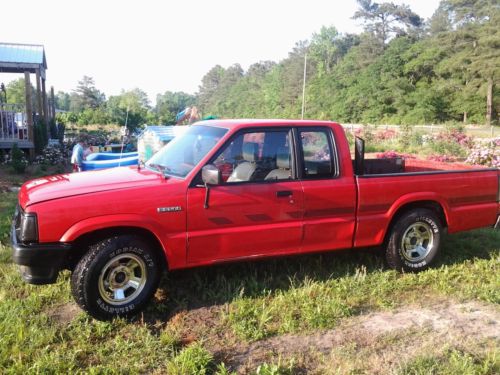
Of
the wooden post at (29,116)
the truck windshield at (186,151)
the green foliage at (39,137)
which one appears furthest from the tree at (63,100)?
the truck windshield at (186,151)

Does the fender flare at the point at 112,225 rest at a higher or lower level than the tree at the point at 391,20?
lower

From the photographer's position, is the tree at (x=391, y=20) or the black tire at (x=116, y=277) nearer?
the black tire at (x=116, y=277)

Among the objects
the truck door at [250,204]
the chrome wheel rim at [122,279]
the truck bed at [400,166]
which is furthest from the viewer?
the truck bed at [400,166]

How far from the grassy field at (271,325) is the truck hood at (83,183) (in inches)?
40.1

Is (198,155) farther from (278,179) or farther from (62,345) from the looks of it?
(62,345)

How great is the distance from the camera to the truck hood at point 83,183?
3.90 meters

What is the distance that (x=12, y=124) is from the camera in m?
14.1

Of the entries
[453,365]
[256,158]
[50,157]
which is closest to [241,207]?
[256,158]

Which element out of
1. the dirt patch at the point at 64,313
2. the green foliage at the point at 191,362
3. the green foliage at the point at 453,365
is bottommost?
the green foliage at the point at 453,365

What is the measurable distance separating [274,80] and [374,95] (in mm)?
35144

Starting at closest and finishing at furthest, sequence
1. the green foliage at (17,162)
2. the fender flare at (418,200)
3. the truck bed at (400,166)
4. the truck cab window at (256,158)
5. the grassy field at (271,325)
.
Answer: the grassy field at (271,325) → the truck cab window at (256,158) → the fender flare at (418,200) → the truck bed at (400,166) → the green foliage at (17,162)

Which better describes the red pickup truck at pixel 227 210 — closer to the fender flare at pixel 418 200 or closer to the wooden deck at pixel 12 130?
the fender flare at pixel 418 200

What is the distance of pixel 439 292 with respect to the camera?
481cm

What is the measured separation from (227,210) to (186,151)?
82 centimetres
